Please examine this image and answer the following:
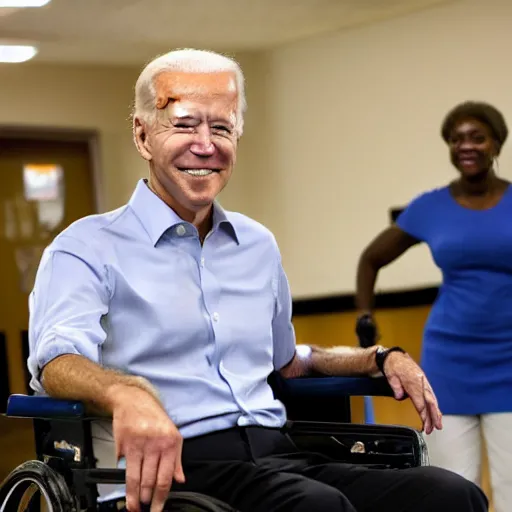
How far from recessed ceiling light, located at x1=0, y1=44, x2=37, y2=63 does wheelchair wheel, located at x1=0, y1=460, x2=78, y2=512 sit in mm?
4404

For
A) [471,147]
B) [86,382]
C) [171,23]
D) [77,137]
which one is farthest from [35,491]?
[77,137]

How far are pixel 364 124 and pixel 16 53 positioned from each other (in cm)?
194

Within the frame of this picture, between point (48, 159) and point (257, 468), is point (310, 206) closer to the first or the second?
point (48, 159)

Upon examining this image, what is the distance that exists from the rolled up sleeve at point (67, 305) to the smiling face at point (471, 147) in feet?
5.34

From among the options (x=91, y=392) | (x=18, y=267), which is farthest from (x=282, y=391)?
(x=18, y=267)

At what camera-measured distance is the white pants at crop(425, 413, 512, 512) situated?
9.84ft

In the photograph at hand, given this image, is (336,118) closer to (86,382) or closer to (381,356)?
(381,356)

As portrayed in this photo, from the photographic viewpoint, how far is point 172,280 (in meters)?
1.94

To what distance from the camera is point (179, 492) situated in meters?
1.65

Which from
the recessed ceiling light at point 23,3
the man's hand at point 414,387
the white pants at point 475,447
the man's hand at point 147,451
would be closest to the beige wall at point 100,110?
the recessed ceiling light at point 23,3

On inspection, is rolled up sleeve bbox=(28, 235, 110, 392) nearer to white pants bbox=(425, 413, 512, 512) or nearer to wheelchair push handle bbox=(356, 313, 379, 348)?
wheelchair push handle bbox=(356, 313, 379, 348)

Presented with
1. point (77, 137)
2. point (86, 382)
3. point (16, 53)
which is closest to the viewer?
point (86, 382)

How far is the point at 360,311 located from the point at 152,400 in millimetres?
1850

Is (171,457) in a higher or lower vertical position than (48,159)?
lower
